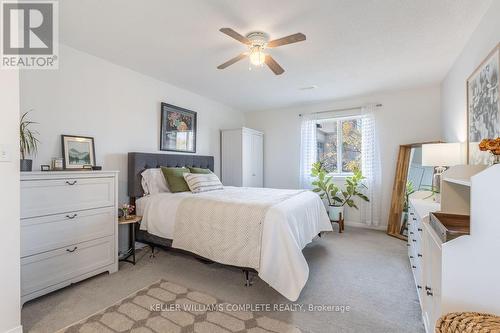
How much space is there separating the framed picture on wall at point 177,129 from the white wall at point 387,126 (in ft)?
6.58

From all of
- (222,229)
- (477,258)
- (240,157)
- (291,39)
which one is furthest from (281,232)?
(240,157)

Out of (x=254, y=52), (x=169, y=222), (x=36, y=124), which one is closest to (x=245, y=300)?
(x=169, y=222)

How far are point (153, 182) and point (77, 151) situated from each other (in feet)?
3.04

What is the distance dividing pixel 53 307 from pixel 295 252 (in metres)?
2.00

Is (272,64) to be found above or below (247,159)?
above

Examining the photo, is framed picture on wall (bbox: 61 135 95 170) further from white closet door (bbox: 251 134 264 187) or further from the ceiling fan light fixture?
white closet door (bbox: 251 134 264 187)

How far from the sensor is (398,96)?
13.6ft

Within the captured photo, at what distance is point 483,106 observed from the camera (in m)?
2.02

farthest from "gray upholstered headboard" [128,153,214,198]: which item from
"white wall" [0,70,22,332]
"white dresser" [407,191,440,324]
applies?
"white dresser" [407,191,440,324]

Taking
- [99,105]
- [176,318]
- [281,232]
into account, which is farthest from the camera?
[99,105]

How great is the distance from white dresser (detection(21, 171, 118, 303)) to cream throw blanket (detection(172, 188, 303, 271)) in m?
0.71

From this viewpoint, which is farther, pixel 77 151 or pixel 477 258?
pixel 77 151

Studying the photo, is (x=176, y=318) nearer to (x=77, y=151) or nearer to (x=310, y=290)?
(x=310, y=290)

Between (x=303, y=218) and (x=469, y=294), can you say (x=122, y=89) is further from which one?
(x=469, y=294)
